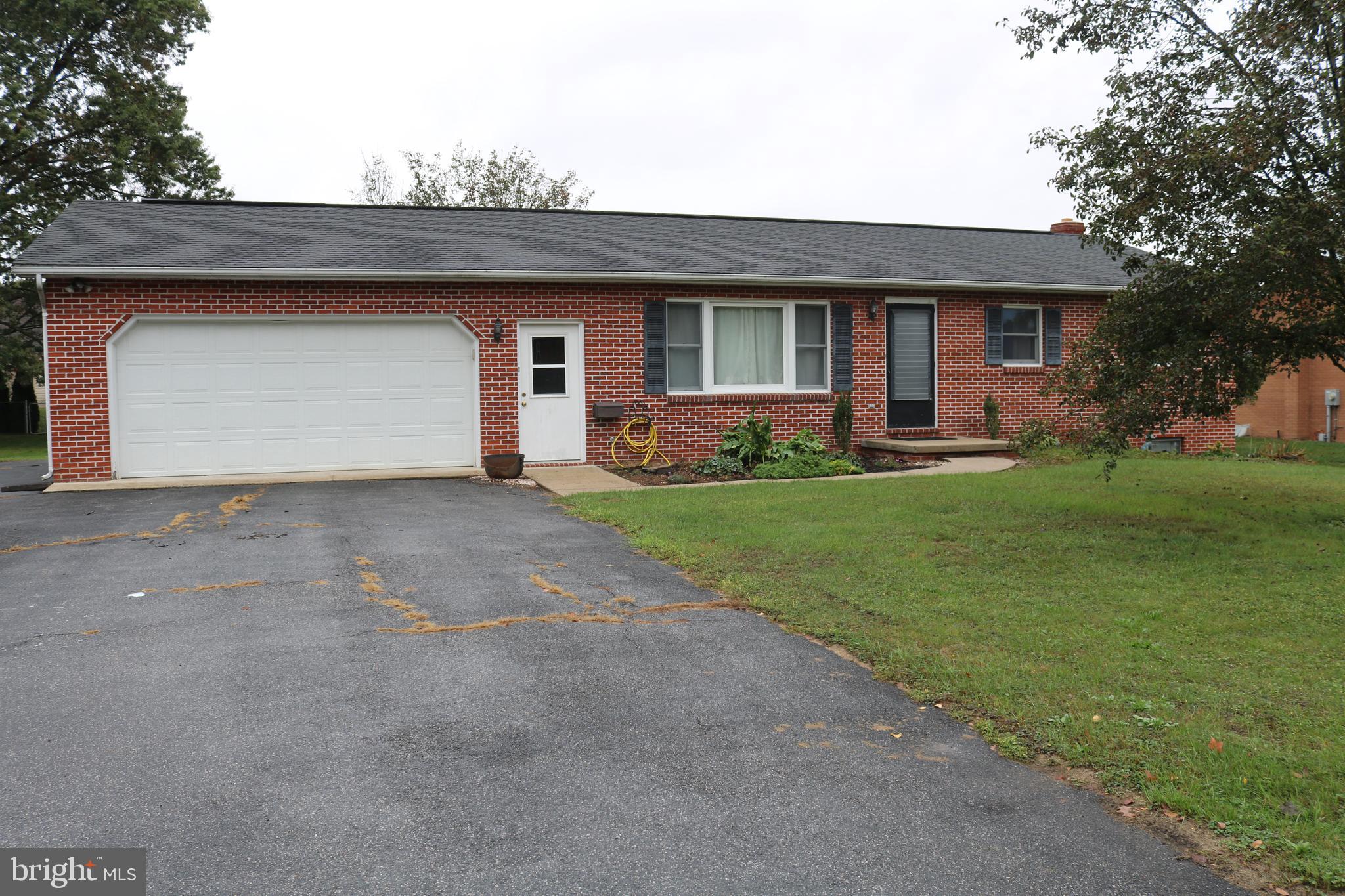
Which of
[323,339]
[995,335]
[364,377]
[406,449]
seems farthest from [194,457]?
[995,335]

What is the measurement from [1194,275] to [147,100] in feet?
89.1

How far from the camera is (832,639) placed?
Answer: 5.51 meters

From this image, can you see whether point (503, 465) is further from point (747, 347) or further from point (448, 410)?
point (747, 347)

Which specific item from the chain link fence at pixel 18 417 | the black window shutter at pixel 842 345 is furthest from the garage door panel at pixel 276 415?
the chain link fence at pixel 18 417

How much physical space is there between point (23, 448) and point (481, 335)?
18.0 meters

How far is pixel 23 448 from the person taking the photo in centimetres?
2545

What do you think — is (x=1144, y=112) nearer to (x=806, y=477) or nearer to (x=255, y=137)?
(x=806, y=477)

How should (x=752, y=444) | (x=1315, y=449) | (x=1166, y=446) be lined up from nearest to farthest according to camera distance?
1. (x=752, y=444)
2. (x=1166, y=446)
3. (x=1315, y=449)

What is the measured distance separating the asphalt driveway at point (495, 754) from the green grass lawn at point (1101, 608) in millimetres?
362

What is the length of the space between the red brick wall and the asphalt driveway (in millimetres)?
7190

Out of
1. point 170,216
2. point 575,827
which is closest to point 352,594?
point 575,827

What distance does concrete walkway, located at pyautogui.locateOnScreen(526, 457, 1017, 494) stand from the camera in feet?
40.5

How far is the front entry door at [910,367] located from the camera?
1620 cm

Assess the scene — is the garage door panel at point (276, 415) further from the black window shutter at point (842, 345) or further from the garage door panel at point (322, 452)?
the black window shutter at point (842, 345)
